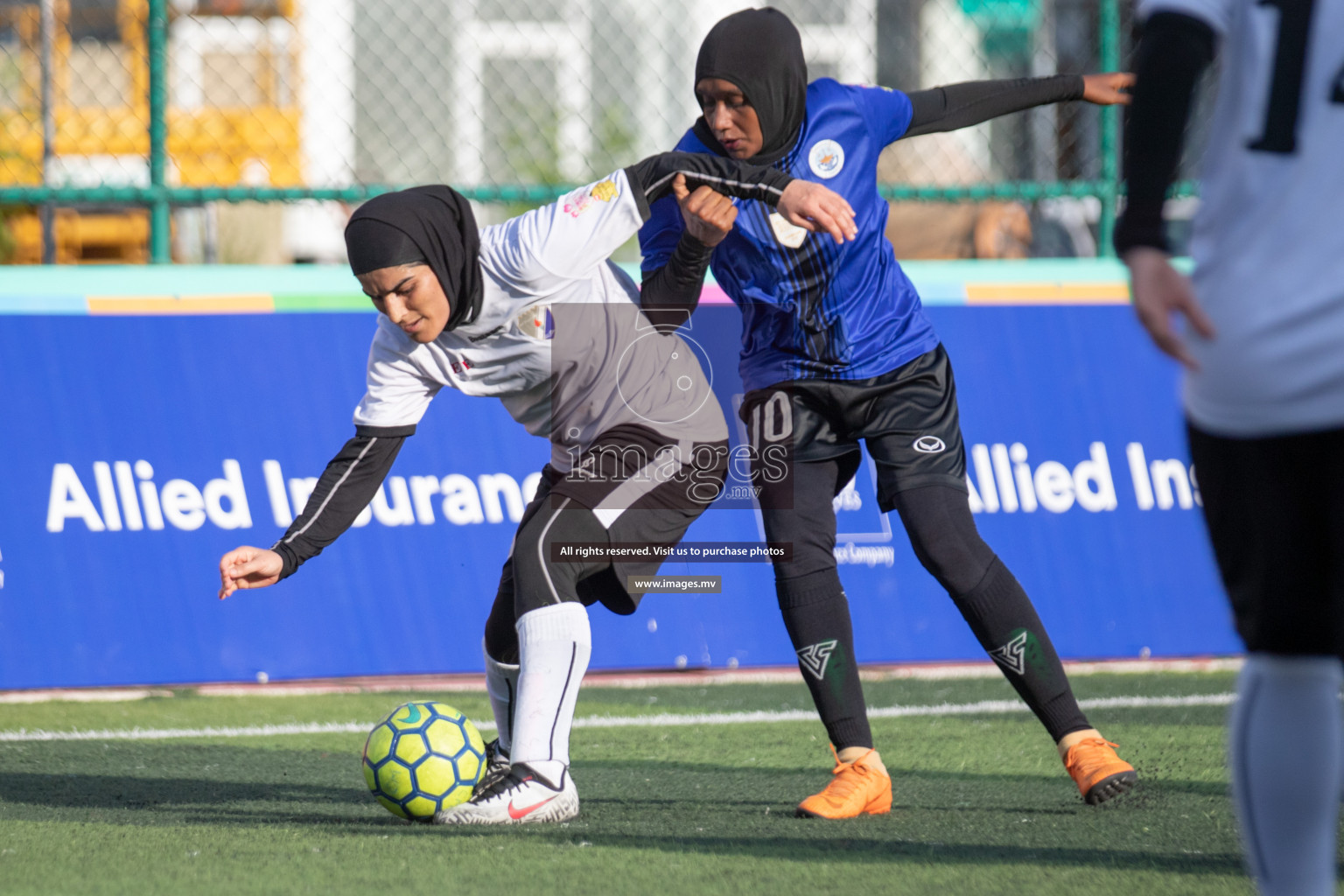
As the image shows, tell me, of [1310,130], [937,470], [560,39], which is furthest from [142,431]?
[560,39]

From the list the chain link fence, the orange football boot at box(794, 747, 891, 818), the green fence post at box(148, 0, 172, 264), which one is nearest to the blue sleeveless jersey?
the orange football boot at box(794, 747, 891, 818)

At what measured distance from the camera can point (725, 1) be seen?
1550 centimetres

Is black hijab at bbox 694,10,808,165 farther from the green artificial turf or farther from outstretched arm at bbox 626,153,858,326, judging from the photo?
the green artificial turf

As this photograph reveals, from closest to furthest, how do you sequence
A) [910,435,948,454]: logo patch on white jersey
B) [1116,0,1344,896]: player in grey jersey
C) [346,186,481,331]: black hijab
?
1. [1116,0,1344,896]: player in grey jersey
2. [346,186,481,331]: black hijab
3. [910,435,948,454]: logo patch on white jersey

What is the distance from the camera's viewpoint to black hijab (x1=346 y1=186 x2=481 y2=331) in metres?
3.52

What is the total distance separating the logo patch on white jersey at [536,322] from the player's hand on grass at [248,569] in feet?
2.70

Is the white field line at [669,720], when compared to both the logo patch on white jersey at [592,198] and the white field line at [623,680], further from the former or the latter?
the logo patch on white jersey at [592,198]

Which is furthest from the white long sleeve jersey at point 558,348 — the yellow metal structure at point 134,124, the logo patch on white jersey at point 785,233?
the yellow metal structure at point 134,124

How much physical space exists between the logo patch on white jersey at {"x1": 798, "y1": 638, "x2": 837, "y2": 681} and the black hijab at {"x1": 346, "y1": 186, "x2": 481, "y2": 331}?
3.85ft

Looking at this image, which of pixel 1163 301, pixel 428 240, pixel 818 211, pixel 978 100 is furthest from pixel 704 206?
pixel 1163 301

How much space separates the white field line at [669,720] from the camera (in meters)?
4.96

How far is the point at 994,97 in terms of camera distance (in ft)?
13.6

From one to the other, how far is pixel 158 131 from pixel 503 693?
3402mm

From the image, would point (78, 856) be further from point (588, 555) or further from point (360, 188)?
point (360, 188)
